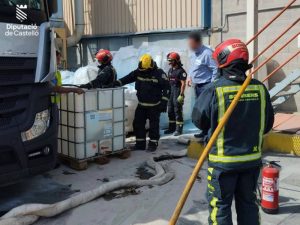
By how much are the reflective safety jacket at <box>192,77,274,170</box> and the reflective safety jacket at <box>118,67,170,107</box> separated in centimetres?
395

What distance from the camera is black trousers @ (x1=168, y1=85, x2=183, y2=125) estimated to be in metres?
8.88

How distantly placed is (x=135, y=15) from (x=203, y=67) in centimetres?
708

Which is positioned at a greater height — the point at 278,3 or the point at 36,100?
the point at 278,3

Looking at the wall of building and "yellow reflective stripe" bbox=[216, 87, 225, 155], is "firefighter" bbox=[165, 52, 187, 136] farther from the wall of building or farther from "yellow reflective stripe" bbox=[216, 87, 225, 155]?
"yellow reflective stripe" bbox=[216, 87, 225, 155]

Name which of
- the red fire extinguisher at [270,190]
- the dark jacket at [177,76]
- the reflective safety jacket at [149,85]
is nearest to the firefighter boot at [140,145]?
the reflective safety jacket at [149,85]

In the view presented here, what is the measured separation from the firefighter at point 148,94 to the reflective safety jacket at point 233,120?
3965 mm

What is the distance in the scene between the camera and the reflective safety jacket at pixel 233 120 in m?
3.26

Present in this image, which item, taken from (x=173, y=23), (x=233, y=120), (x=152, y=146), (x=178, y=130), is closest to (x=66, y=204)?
(x=233, y=120)

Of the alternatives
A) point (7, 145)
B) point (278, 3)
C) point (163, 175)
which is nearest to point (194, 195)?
point (163, 175)

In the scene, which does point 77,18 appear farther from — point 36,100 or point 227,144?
point 227,144

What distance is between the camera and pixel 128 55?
11.3 meters

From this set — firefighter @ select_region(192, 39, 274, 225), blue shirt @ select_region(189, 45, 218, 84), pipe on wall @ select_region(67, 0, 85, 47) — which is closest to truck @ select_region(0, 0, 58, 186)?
firefighter @ select_region(192, 39, 274, 225)

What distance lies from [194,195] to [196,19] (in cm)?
716

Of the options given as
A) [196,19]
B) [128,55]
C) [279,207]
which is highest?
[196,19]
